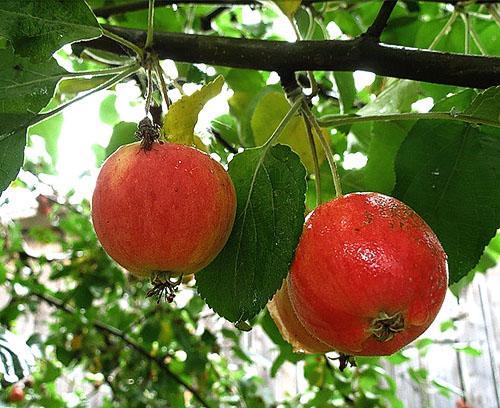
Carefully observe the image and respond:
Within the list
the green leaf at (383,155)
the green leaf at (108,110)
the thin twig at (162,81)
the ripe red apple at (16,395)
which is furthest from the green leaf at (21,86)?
the ripe red apple at (16,395)

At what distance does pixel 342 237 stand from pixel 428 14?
3.92 feet

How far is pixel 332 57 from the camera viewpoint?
2.39 feet

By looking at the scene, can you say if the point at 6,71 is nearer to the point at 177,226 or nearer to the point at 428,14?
the point at 177,226

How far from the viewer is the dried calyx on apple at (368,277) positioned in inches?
21.3

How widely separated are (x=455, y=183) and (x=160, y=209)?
1.31 ft

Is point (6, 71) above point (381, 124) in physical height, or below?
above

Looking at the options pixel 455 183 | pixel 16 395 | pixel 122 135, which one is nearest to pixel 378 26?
pixel 455 183

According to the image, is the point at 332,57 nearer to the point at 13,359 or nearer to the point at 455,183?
the point at 455,183

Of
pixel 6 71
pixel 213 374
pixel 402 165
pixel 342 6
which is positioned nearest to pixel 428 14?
pixel 342 6

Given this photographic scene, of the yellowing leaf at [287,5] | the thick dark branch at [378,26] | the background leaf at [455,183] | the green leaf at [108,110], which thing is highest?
the thick dark branch at [378,26]

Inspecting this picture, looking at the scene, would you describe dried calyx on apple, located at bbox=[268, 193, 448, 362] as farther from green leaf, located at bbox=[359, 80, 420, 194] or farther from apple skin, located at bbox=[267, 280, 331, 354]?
green leaf, located at bbox=[359, 80, 420, 194]

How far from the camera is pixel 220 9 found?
1542 millimetres

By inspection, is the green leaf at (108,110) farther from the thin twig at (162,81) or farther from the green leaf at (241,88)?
the thin twig at (162,81)

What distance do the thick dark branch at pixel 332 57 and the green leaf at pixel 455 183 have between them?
110 millimetres
